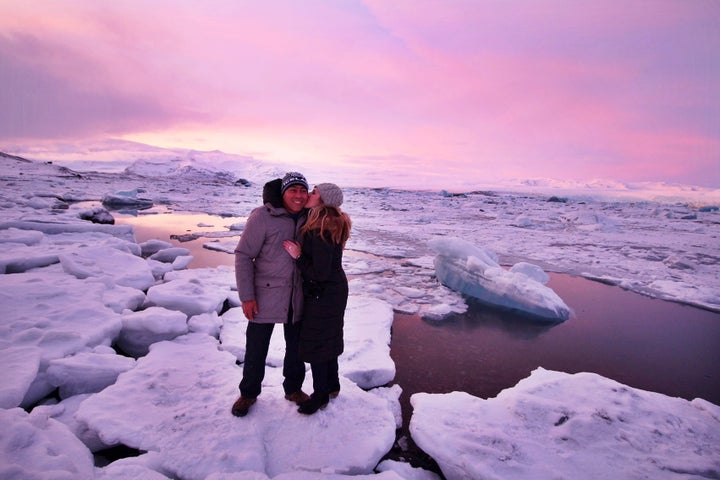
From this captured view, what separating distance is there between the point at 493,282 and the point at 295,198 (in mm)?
4078

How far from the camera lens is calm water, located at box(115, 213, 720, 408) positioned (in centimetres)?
322

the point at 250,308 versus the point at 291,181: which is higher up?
the point at 291,181

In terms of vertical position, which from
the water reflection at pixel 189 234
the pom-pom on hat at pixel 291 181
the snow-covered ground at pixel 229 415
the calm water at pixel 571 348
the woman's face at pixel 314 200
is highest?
the pom-pom on hat at pixel 291 181

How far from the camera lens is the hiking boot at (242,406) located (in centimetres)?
220

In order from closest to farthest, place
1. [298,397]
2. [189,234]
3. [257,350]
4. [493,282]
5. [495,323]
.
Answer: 1. [257,350]
2. [298,397]
3. [495,323]
4. [493,282]
5. [189,234]

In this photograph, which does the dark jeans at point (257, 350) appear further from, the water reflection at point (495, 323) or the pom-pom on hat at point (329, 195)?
the water reflection at point (495, 323)

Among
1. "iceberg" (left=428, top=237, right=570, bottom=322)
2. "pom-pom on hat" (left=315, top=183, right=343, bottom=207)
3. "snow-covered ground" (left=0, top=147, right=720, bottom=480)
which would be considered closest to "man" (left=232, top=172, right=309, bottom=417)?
"pom-pom on hat" (left=315, top=183, right=343, bottom=207)

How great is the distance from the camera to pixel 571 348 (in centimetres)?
398

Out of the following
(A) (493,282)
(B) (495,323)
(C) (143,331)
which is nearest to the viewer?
(C) (143,331)

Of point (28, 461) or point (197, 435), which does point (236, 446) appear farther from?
point (28, 461)

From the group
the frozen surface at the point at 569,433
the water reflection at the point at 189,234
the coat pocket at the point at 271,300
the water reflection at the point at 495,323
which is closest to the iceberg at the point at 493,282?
the water reflection at the point at 495,323

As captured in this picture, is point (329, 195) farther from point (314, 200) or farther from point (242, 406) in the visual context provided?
point (242, 406)

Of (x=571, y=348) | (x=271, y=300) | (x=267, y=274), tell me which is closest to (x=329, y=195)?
(x=267, y=274)

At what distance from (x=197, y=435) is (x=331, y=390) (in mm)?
906
